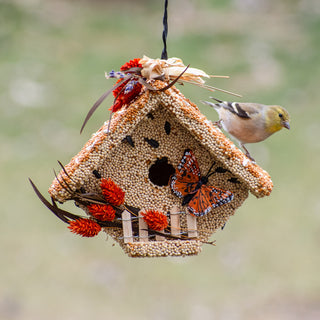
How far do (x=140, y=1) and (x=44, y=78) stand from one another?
286 centimetres

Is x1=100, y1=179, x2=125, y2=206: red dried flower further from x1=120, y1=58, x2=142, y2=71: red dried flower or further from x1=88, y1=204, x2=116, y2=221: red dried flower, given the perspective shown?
x1=120, y1=58, x2=142, y2=71: red dried flower

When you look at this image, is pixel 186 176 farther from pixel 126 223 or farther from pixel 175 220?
pixel 126 223

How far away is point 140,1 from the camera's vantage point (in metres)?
10.5

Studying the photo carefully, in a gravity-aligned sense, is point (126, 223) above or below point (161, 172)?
below

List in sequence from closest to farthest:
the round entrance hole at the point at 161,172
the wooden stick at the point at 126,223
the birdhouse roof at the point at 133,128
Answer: the birdhouse roof at the point at 133,128 < the wooden stick at the point at 126,223 < the round entrance hole at the point at 161,172

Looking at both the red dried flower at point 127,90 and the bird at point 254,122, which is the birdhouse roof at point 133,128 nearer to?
the red dried flower at point 127,90

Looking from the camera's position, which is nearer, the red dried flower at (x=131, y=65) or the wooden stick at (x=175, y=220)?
the red dried flower at (x=131, y=65)

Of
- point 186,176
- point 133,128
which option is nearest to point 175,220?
point 186,176

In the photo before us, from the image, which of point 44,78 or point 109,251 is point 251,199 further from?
point 44,78

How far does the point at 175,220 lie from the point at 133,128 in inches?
18.7

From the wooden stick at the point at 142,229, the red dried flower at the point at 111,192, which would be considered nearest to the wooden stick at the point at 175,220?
the wooden stick at the point at 142,229

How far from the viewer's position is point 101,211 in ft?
7.52

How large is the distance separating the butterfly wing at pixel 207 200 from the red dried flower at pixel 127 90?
1.69 ft

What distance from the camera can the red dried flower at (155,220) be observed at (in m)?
2.34
